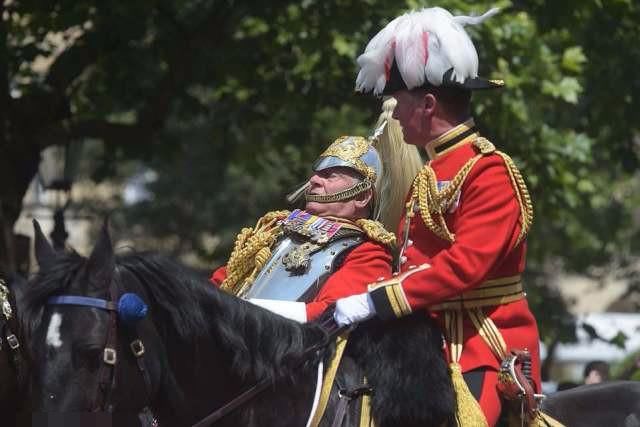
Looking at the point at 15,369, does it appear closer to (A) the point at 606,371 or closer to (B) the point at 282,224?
(B) the point at 282,224

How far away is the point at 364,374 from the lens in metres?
4.73

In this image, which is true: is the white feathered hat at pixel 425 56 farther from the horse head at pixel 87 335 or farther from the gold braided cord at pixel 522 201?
the horse head at pixel 87 335

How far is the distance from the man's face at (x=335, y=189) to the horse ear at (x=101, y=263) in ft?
4.59

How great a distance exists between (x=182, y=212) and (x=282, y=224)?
16600 mm

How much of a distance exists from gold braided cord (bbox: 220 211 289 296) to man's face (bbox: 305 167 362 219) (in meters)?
0.20

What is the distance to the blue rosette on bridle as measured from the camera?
4152mm

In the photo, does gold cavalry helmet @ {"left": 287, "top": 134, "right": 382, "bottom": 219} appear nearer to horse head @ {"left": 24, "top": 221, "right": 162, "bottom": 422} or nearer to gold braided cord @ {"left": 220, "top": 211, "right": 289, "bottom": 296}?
gold braided cord @ {"left": 220, "top": 211, "right": 289, "bottom": 296}

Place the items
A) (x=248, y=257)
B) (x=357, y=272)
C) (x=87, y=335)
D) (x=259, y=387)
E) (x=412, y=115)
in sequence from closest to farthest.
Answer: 1. (x=87, y=335)
2. (x=259, y=387)
3. (x=412, y=115)
4. (x=357, y=272)
5. (x=248, y=257)

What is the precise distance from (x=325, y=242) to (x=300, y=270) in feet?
0.48

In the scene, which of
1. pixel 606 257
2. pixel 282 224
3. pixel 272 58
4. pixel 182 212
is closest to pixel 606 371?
pixel 272 58

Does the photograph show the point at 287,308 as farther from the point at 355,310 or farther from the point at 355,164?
the point at 355,164

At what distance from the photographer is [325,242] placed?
17.2 feet

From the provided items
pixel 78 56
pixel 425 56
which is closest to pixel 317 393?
pixel 425 56

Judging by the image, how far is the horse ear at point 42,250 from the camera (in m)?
4.23
